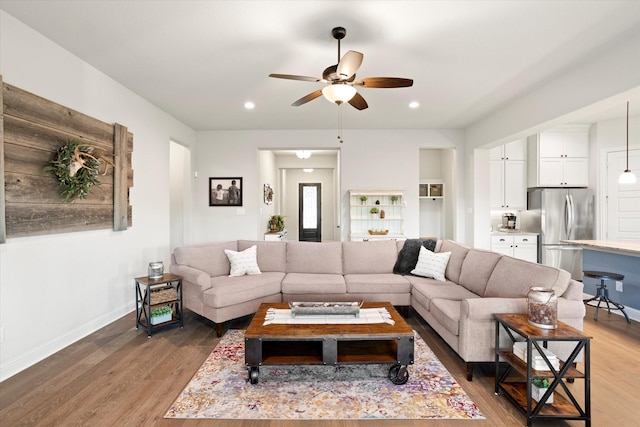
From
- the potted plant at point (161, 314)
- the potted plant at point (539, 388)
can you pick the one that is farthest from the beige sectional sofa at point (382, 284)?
the potted plant at point (539, 388)

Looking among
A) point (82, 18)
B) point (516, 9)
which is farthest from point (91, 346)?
point (516, 9)

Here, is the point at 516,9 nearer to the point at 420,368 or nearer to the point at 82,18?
the point at 420,368

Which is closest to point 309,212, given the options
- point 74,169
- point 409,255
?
point 409,255

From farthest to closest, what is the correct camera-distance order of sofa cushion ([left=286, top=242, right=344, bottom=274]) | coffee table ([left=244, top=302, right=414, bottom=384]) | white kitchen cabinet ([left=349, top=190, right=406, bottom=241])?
1. white kitchen cabinet ([left=349, top=190, right=406, bottom=241])
2. sofa cushion ([left=286, top=242, right=344, bottom=274])
3. coffee table ([left=244, top=302, right=414, bottom=384])

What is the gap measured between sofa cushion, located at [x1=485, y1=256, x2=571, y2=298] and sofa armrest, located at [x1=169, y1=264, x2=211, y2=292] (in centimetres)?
280

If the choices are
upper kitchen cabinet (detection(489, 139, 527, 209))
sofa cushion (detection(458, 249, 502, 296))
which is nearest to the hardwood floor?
sofa cushion (detection(458, 249, 502, 296))

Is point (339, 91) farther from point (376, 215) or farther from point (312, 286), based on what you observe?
point (376, 215)

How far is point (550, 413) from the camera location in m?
1.81

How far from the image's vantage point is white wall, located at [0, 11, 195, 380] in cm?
243

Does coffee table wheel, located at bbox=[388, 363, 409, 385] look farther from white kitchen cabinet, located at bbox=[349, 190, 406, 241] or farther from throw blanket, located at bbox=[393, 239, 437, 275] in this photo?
white kitchen cabinet, located at bbox=[349, 190, 406, 241]

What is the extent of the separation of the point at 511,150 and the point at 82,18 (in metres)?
6.32

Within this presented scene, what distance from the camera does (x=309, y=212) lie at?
1019 cm

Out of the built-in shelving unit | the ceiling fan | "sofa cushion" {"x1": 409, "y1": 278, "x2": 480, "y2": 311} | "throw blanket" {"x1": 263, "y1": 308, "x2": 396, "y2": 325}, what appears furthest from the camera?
the built-in shelving unit

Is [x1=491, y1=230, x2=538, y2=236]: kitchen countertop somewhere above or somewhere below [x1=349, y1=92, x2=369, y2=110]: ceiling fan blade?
below
